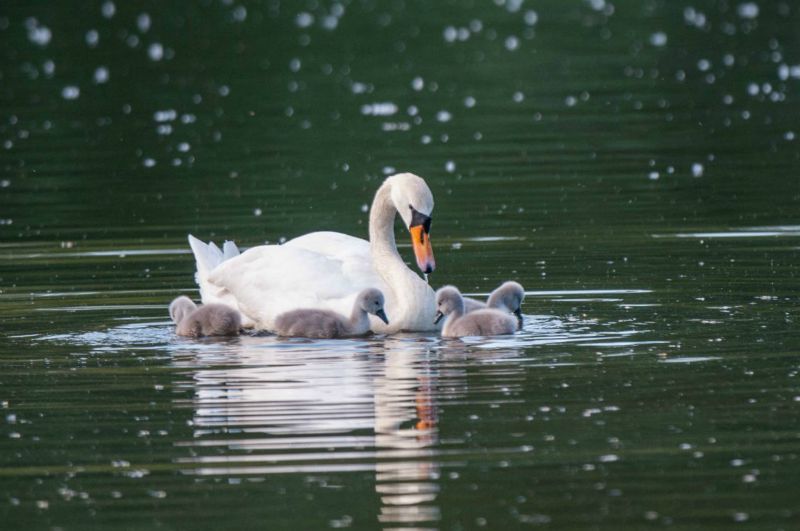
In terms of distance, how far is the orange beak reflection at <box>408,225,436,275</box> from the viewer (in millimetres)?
12672

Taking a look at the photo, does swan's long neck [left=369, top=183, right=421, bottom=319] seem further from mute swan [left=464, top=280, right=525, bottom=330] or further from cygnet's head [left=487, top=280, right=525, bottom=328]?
cygnet's head [left=487, top=280, right=525, bottom=328]

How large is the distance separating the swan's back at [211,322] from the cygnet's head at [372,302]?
100cm

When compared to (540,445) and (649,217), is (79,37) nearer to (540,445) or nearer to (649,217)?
(649,217)

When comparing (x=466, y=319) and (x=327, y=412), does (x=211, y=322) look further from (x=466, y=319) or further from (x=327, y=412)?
(x=327, y=412)

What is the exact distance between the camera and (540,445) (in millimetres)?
9141

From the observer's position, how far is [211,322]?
43.0ft

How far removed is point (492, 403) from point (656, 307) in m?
3.60

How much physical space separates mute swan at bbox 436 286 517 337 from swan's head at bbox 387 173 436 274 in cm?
31

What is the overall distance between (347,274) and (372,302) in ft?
2.54

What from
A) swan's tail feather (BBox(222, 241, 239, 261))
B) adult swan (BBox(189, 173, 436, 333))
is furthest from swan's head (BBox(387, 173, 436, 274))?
swan's tail feather (BBox(222, 241, 239, 261))

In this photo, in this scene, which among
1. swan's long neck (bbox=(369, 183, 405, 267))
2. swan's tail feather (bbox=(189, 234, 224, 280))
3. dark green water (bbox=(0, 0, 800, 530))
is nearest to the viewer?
dark green water (bbox=(0, 0, 800, 530))

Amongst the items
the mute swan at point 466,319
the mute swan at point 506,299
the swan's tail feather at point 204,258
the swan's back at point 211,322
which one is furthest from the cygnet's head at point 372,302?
the swan's tail feather at point 204,258

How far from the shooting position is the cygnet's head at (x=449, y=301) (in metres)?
13.0

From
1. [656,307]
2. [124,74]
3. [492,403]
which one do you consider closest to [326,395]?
[492,403]
